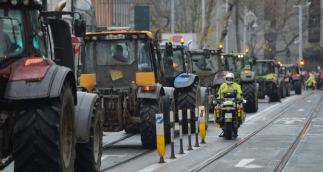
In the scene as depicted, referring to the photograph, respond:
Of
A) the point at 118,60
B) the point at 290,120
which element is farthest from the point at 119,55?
the point at 290,120

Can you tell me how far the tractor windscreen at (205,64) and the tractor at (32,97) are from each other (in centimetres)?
2211

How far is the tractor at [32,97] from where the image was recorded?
10.5m

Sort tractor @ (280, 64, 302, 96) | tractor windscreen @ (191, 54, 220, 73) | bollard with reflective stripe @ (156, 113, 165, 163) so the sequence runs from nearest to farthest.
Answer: bollard with reflective stripe @ (156, 113, 165, 163) < tractor windscreen @ (191, 54, 220, 73) < tractor @ (280, 64, 302, 96)

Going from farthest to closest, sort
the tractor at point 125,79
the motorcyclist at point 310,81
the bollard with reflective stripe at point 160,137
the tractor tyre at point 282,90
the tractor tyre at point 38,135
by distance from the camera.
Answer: the motorcyclist at point 310,81 < the tractor tyre at point 282,90 < the tractor at point 125,79 < the bollard with reflective stripe at point 160,137 < the tractor tyre at point 38,135

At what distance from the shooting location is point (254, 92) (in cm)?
3684

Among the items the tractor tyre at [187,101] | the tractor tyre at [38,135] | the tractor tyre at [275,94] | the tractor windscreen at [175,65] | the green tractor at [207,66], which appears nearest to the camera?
the tractor tyre at [38,135]

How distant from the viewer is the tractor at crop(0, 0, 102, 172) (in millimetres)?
10453

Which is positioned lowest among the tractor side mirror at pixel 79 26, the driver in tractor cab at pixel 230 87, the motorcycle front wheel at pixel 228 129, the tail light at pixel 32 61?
the motorcycle front wheel at pixel 228 129

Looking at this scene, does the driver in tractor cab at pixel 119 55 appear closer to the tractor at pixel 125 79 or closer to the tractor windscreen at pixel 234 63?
the tractor at pixel 125 79

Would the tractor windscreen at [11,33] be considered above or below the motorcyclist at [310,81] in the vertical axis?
above

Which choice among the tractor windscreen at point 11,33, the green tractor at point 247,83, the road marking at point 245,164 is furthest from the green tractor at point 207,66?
the tractor windscreen at point 11,33

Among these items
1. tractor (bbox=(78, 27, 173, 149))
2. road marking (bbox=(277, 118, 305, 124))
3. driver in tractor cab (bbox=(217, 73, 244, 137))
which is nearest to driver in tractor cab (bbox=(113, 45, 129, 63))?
tractor (bbox=(78, 27, 173, 149))

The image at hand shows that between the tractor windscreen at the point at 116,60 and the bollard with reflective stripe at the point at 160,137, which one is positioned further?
the tractor windscreen at the point at 116,60

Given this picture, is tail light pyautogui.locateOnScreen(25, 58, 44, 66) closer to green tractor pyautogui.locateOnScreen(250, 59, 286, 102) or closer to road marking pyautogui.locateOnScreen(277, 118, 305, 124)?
road marking pyautogui.locateOnScreen(277, 118, 305, 124)
